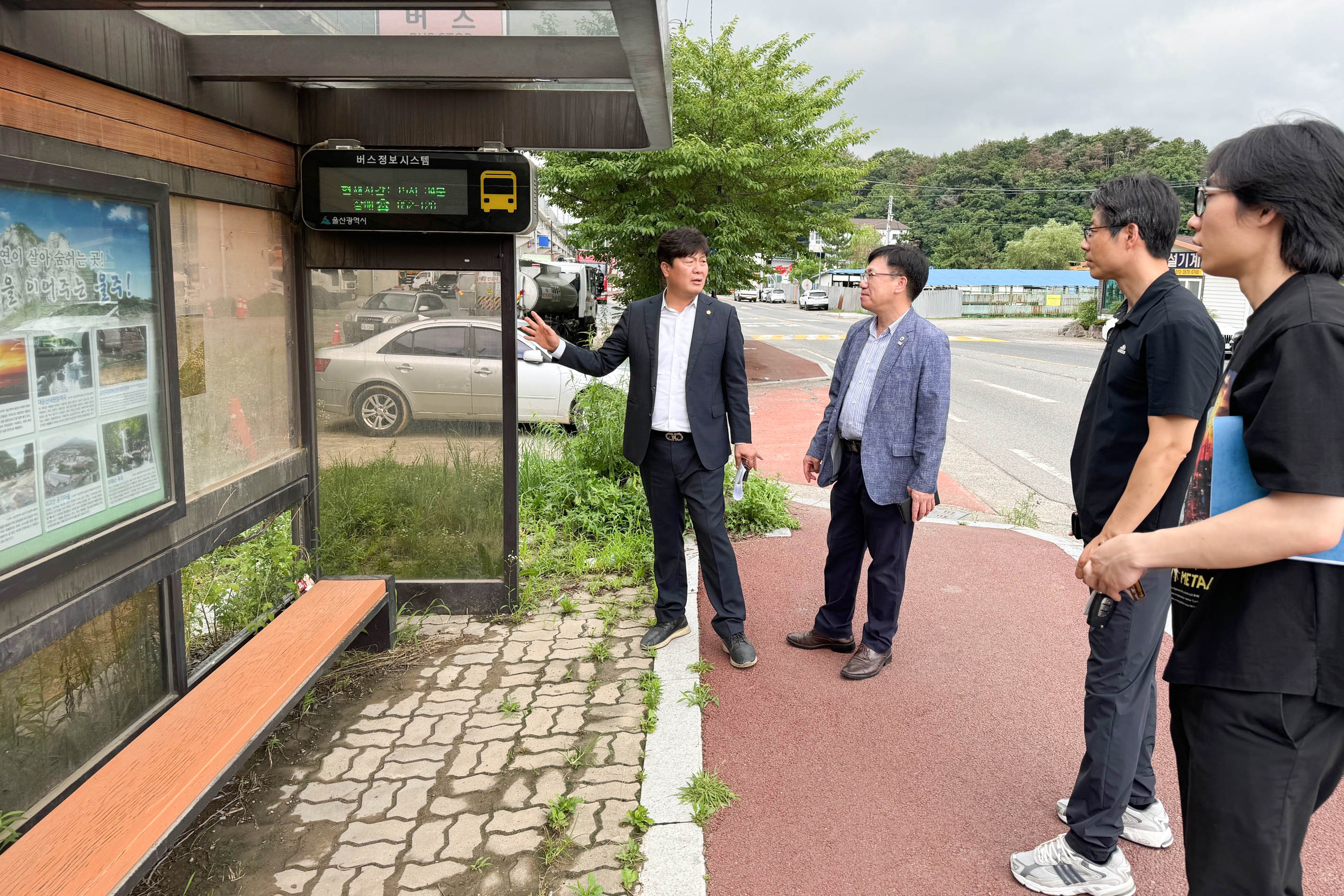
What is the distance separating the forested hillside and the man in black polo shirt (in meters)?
82.2

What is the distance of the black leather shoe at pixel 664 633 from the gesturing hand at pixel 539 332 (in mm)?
1490

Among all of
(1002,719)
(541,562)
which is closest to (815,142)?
(541,562)

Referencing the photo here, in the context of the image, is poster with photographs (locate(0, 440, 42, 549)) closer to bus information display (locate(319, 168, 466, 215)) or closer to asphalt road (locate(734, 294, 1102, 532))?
bus information display (locate(319, 168, 466, 215))

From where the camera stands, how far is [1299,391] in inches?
67.9

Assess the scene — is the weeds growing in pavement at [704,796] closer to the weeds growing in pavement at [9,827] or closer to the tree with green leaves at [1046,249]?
the weeds growing in pavement at [9,827]

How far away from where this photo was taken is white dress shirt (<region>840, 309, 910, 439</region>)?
4312 mm

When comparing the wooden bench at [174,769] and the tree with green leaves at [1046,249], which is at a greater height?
the tree with green leaves at [1046,249]

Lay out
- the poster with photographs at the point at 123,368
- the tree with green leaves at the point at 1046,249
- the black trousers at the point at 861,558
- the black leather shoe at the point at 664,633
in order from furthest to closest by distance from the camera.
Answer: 1. the tree with green leaves at the point at 1046,249
2. the black leather shoe at the point at 664,633
3. the black trousers at the point at 861,558
4. the poster with photographs at the point at 123,368

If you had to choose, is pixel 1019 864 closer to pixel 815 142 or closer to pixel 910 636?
pixel 910 636

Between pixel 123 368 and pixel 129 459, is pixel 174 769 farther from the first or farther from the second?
pixel 123 368

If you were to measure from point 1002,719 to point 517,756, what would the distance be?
2.02 metres

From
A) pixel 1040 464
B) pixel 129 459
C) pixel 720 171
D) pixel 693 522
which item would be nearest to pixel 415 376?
pixel 693 522

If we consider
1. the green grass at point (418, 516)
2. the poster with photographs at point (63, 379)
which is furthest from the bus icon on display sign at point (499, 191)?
the poster with photographs at point (63, 379)

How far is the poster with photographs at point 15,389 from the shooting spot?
2449mm
